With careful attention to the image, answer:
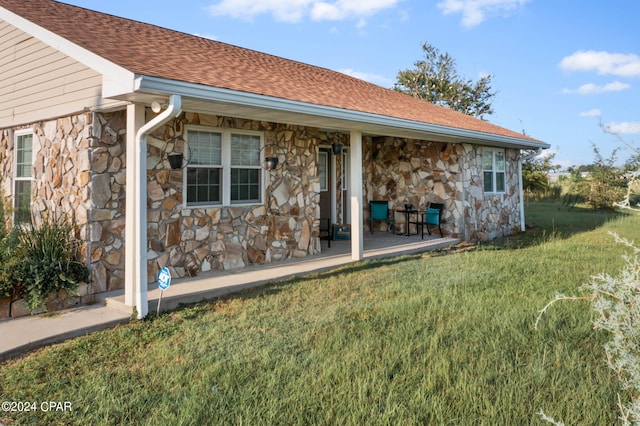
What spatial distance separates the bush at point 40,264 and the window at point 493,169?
986 centimetres

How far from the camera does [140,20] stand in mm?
8758

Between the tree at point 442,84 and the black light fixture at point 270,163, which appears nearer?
the black light fixture at point 270,163

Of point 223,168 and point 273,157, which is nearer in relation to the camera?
point 223,168

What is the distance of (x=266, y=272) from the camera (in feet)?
22.4

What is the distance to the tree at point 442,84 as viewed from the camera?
27.6 meters

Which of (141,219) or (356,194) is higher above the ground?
(356,194)

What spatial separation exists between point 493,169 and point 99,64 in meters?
10.3

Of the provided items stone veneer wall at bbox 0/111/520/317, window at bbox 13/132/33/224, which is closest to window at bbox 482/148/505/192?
stone veneer wall at bbox 0/111/520/317

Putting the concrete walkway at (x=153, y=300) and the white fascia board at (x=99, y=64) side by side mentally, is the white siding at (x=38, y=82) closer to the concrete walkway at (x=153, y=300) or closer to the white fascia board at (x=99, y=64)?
the white fascia board at (x=99, y=64)

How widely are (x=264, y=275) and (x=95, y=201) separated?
2492 millimetres

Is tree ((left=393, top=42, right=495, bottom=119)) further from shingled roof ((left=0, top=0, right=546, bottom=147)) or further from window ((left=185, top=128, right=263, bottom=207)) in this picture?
window ((left=185, top=128, right=263, bottom=207))

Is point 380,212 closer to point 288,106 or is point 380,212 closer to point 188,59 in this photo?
point 288,106

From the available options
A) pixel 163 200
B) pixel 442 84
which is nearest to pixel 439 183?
pixel 163 200

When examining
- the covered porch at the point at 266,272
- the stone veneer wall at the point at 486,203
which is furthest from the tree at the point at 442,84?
the covered porch at the point at 266,272
